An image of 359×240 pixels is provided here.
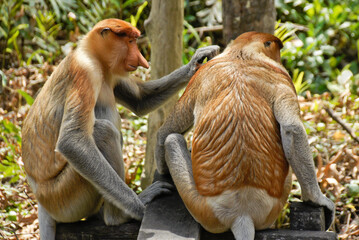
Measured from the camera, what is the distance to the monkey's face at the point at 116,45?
3.77m

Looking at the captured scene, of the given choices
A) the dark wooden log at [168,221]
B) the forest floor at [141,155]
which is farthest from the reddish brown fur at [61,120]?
the forest floor at [141,155]

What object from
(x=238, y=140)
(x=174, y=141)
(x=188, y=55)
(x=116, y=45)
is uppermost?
(x=116, y=45)

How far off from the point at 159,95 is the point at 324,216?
177cm

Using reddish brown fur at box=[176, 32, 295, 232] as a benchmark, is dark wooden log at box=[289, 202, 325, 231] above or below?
below

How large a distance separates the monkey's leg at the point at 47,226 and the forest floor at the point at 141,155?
0.87 m

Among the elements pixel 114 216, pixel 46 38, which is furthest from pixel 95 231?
pixel 46 38

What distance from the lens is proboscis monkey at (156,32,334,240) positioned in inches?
123

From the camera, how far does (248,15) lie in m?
4.76

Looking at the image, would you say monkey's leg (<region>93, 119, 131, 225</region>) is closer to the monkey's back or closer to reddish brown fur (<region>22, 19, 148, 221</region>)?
reddish brown fur (<region>22, 19, 148, 221</region>)

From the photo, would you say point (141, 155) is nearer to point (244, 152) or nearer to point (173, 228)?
point (173, 228)

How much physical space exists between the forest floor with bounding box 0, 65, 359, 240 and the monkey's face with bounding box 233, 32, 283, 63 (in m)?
2.07

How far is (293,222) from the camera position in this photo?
11.2 ft

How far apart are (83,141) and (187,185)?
0.79m

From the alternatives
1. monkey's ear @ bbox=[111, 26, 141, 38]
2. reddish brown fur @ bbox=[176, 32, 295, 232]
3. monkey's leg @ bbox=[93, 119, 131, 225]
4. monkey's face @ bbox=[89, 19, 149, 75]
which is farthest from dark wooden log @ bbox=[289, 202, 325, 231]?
monkey's ear @ bbox=[111, 26, 141, 38]
